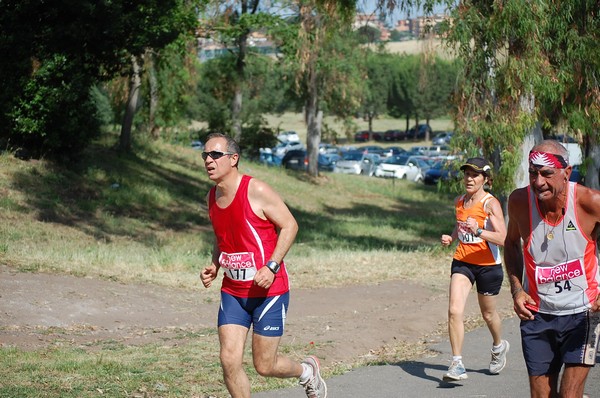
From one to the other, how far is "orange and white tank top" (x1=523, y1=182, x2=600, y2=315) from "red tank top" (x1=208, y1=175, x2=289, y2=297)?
1840mm

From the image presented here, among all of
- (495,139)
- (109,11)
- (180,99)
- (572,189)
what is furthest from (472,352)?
(180,99)

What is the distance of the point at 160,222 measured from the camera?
25375mm

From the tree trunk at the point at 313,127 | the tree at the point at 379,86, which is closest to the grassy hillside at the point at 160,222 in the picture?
the tree trunk at the point at 313,127

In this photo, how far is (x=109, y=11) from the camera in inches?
872

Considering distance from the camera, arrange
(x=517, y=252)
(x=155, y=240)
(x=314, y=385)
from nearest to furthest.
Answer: (x=517, y=252) < (x=314, y=385) < (x=155, y=240)

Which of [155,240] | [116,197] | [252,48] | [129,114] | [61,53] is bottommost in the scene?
[155,240]

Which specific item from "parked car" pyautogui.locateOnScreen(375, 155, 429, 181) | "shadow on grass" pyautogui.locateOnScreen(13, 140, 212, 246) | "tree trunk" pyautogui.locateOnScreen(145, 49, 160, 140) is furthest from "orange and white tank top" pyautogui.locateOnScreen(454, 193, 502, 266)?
"parked car" pyautogui.locateOnScreen(375, 155, 429, 181)

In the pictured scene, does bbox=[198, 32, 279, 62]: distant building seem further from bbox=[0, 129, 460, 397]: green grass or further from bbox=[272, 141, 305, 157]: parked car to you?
bbox=[272, 141, 305, 157]: parked car

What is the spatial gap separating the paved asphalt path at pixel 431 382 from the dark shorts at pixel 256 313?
1.46 meters

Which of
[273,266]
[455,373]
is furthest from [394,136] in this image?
[273,266]

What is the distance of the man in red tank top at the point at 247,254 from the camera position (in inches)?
258

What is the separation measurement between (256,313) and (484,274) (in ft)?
9.86

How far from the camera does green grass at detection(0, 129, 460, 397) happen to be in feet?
27.2

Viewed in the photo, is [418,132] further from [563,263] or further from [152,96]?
[563,263]
